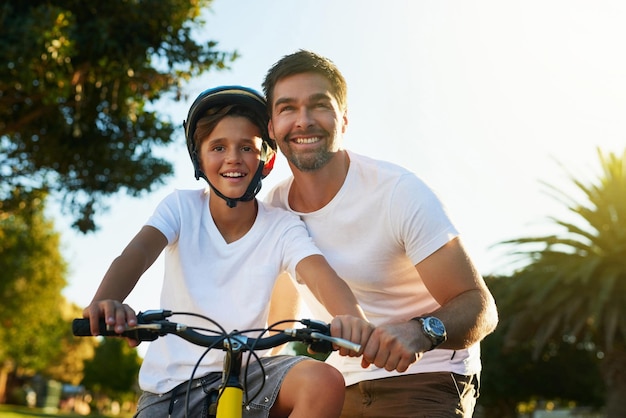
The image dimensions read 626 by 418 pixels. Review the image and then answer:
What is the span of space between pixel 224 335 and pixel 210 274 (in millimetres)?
881

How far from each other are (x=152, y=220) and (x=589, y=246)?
3217 centimetres

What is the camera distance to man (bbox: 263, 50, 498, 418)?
4.10 metres

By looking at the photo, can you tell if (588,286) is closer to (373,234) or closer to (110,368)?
(373,234)

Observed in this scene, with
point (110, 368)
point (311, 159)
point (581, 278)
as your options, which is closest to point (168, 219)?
point (311, 159)

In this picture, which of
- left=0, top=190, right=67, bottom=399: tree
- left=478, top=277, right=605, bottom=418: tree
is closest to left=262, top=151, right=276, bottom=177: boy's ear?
left=0, top=190, right=67, bottom=399: tree

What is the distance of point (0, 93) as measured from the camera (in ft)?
46.4

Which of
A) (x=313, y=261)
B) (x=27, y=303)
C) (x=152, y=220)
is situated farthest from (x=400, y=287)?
(x=27, y=303)

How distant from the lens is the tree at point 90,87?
42.5ft

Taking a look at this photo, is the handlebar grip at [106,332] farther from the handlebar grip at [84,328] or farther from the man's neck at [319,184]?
the man's neck at [319,184]

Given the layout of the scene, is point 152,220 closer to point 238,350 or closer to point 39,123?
point 238,350

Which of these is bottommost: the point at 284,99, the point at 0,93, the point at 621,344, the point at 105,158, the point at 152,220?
the point at 621,344

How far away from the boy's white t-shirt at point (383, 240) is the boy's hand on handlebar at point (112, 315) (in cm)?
140

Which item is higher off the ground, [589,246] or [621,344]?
[589,246]

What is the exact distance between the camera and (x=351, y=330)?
2754 millimetres
